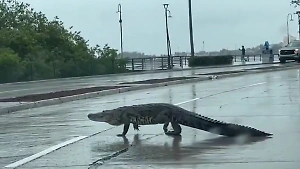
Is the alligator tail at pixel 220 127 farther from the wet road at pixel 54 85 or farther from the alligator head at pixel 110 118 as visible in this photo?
the wet road at pixel 54 85

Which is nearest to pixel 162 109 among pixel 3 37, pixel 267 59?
pixel 3 37

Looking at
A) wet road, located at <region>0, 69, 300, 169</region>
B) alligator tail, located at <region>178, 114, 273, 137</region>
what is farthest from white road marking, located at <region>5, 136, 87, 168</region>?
alligator tail, located at <region>178, 114, 273, 137</region>

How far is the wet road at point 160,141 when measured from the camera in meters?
9.54

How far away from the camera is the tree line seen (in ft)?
159

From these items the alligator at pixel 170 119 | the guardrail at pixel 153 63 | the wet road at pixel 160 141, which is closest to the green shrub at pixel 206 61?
the guardrail at pixel 153 63

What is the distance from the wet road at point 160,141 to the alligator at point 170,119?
21 cm

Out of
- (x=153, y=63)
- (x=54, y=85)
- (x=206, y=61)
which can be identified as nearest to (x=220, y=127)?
(x=54, y=85)

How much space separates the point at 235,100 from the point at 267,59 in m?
48.1

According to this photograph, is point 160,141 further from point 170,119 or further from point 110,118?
point 110,118

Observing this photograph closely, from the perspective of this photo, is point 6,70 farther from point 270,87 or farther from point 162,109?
point 162,109

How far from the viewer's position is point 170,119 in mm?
11922

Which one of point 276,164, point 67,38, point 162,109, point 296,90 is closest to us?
point 276,164

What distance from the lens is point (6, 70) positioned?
47.1 meters

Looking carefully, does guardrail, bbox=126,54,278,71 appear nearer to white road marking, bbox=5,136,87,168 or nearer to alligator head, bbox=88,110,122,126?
alligator head, bbox=88,110,122,126
